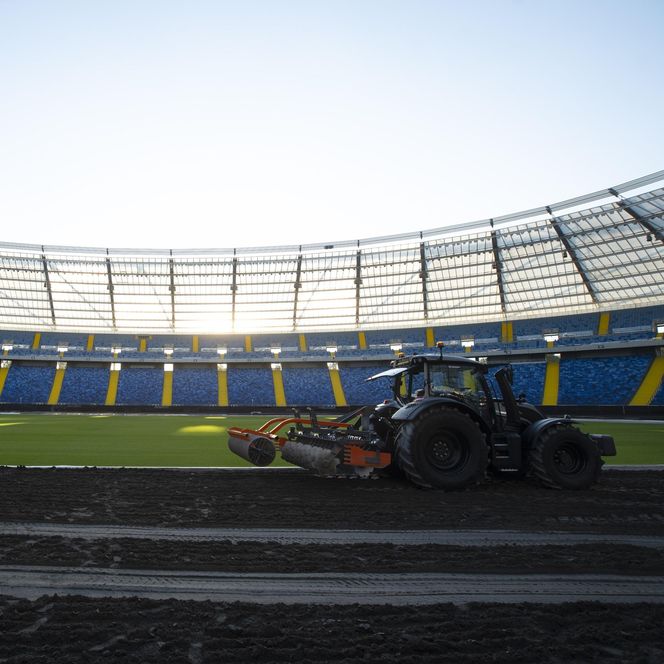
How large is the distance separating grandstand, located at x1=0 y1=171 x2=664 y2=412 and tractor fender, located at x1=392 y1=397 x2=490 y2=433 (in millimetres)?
30730

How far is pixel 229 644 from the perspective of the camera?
2.90m

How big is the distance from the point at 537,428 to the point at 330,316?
1600 inches

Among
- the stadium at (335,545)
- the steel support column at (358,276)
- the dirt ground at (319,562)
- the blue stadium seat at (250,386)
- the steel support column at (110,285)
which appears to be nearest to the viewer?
the dirt ground at (319,562)

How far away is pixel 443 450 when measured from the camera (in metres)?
7.71

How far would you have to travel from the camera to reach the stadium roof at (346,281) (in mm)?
38781

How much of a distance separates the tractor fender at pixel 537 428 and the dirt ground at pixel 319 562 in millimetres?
693

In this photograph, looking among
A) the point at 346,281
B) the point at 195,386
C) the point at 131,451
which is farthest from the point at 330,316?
the point at 131,451

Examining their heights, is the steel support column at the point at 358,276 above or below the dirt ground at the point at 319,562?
above

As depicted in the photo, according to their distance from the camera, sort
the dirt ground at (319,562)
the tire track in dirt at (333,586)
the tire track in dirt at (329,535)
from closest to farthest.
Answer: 1. the dirt ground at (319,562)
2. the tire track in dirt at (333,586)
3. the tire track in dirt at (329,535)

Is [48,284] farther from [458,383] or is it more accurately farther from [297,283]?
[458,383]

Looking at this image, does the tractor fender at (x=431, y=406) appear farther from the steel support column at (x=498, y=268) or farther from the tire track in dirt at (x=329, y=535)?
the steel support column at (x=498, y=268)

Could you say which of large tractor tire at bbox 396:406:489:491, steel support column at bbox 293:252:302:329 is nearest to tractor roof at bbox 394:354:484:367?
large tractor tire at bbox 396:406:489:491

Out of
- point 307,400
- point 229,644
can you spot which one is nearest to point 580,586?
point 229,644

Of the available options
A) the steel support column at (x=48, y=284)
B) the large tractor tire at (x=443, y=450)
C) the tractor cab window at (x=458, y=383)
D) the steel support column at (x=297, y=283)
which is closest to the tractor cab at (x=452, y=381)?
the tractor cab window at (x=458, y=383)
